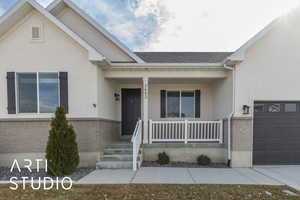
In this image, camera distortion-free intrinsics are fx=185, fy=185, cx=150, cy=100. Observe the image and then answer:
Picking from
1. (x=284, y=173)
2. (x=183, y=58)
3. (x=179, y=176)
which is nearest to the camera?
(x=179, y=176)

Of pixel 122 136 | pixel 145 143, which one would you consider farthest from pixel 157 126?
pixel 122 136

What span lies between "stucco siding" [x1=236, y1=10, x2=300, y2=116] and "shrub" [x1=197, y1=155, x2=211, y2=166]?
2067 millimetres

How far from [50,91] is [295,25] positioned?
932 centimetres

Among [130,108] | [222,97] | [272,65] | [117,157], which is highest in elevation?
[272,65]

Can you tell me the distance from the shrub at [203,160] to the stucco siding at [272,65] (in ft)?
6.78

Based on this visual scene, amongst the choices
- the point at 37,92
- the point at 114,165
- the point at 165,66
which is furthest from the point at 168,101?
the point at 37,92

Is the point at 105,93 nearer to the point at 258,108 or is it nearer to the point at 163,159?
the point at 163,159

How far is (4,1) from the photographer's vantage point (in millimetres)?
8781

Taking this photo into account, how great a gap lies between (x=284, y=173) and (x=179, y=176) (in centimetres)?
356

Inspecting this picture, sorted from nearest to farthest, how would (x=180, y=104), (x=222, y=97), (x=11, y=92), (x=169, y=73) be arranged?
(x=11, y=92) < (x=169, y=73) < (x=222, y=97) < (x=180, y=104)

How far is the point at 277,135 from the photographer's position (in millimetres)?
7102

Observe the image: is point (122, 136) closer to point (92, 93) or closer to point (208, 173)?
point (92, 93)

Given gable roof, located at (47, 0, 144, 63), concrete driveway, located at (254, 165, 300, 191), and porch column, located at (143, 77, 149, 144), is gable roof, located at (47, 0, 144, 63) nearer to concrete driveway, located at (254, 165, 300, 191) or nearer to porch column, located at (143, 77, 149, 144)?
porch column, located at (143, 77, 149, 144)

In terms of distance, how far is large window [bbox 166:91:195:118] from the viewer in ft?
30.3
